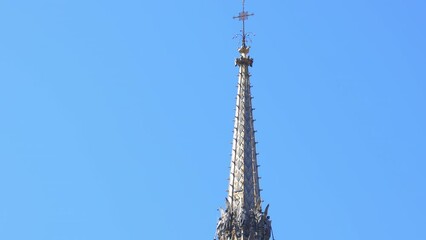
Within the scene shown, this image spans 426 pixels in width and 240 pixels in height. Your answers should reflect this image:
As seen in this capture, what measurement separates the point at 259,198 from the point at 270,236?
2.31 metres

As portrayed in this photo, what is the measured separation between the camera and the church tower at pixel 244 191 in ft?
223

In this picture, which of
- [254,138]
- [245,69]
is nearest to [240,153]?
[254,138]

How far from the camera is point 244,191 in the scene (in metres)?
69.2

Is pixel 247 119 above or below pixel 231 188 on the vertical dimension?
above

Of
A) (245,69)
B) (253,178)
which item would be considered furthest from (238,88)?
(253,178)

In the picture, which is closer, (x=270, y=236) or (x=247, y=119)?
(x=270, y=236)

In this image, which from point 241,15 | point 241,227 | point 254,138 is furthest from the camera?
point 241,15

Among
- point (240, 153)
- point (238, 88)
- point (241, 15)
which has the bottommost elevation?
point (240, 153)

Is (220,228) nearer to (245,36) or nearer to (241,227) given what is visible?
(241,227)

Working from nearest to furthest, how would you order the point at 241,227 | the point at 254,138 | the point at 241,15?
the point at 241,227
the point at 254,138
the point at 241,15

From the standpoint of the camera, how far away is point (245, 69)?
3009 inches

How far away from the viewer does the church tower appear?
6794 centimetres

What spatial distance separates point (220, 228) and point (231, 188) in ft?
8.50

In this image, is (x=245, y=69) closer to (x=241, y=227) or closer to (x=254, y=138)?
(x=254, y=138)
